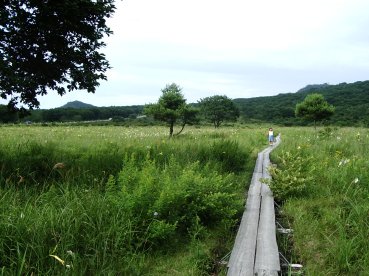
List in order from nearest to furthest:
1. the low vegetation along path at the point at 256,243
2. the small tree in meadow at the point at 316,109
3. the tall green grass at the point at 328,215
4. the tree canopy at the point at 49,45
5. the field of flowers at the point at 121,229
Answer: the field of flowers at the point at 121,229 < the low vegetation along path at the point at 256,243 < the tall green grass at the point at 328,215 < the tree canopy at the point at 49,45 < the small tree in meadow at the point at 316,109

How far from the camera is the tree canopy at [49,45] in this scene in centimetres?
668

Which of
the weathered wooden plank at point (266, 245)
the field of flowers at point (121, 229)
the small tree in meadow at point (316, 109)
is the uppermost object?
the small tree in meadow at point (316, 109)

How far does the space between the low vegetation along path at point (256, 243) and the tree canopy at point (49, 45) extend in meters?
4.73

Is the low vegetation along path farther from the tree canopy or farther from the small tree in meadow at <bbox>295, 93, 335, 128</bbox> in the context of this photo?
the small tree in meadow at <bbox>295, 93, 335, 128</bbox>

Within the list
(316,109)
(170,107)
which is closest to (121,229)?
(170,107)

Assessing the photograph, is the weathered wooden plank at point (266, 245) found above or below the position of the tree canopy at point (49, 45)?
below

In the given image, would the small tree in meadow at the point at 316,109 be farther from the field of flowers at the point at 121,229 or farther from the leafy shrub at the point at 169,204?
the leafy shrub at the point at 169,204

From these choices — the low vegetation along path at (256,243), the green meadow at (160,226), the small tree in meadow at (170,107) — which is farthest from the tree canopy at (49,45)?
the small tree in meadow at (170,107)

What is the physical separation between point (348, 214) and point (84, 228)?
156 inches

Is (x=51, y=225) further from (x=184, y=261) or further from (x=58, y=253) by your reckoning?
(x=184, y=261)

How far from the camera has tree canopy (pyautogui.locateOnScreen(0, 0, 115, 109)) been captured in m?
6.68

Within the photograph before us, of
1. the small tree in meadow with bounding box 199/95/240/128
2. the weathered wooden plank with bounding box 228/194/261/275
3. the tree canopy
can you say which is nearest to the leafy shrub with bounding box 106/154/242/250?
Result: the weathered wooden plank with bounding box 228/194/261/275

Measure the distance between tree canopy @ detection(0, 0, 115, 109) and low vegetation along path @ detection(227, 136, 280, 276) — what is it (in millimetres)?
4733

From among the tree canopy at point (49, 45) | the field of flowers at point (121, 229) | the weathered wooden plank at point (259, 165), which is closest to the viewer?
the field of flowers at point (121, 229)
